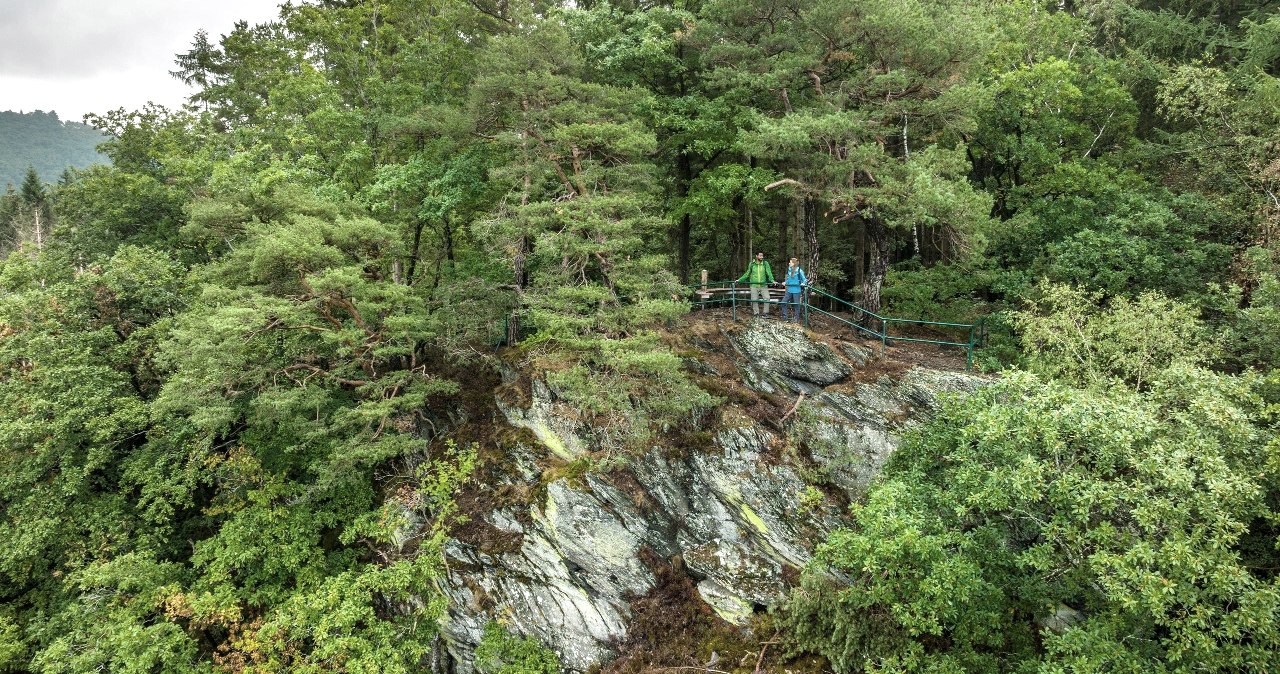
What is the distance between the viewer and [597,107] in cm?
1190

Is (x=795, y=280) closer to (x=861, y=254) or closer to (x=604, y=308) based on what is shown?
(x=604, y=308)

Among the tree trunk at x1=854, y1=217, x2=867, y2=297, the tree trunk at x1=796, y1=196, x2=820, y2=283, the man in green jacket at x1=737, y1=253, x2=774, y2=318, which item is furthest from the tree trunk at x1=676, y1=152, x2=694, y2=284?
the tree trunk at x1=854, y1=217, x2=867, y2=297

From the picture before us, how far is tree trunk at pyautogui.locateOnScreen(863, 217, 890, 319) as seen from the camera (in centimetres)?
1342

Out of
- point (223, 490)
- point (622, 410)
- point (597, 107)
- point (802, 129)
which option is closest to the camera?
point (622, 410)

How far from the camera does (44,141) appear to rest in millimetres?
161875

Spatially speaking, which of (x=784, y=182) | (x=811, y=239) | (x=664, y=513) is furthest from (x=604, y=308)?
(x=811, y=239)

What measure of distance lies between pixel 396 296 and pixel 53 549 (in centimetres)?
1082

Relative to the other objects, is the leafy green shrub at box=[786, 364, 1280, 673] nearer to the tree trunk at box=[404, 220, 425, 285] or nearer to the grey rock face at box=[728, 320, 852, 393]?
the grey rock face at box=[728, 320, 852, 393]

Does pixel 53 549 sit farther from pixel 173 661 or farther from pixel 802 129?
pixel 802 129

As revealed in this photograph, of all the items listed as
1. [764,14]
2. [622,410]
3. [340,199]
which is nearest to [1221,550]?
[622,410]


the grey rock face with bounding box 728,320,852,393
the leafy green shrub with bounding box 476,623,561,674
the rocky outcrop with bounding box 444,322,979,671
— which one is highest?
the grey rock face with bounding box 728,320,852,393

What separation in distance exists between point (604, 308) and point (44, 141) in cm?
24095

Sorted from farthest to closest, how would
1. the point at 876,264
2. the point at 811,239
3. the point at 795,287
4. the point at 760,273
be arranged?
the point at 811,239, the point at 876,264, the point at 760,273, the point at 795,287

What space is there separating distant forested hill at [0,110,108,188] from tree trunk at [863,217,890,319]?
669ft
